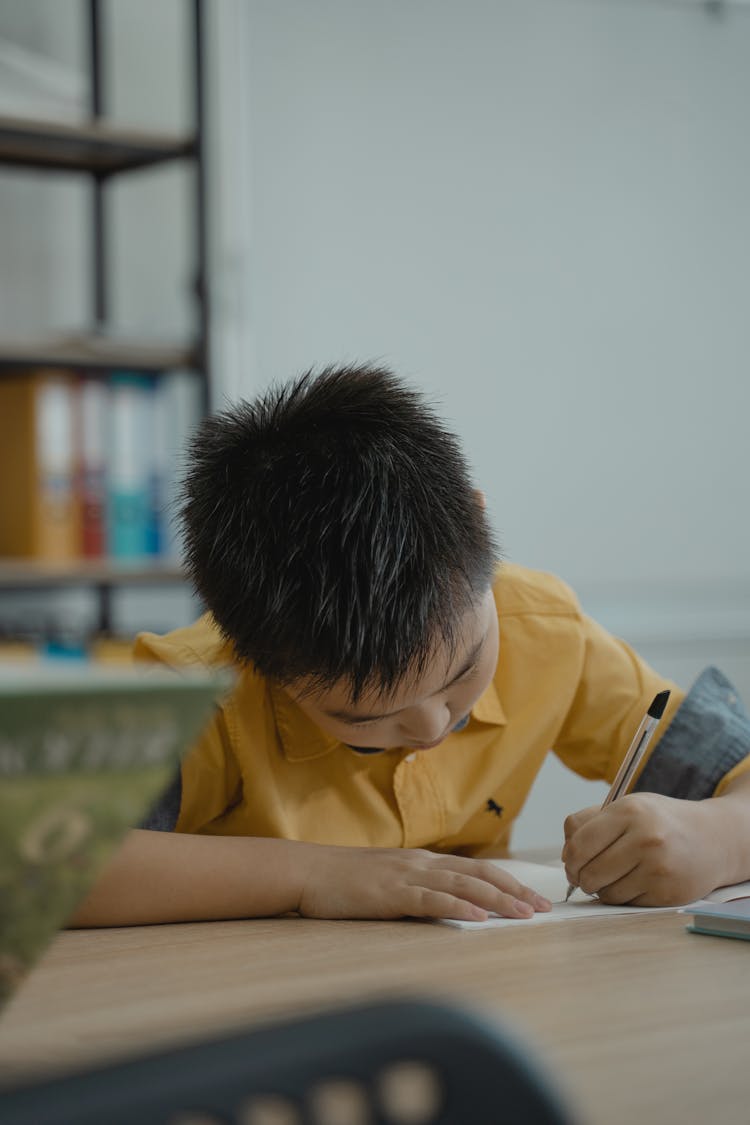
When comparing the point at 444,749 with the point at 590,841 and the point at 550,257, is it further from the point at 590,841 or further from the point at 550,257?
the point at 550,257

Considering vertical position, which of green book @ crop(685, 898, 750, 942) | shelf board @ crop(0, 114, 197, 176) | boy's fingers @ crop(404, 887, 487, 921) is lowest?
boy's fingers @ crop(404, 887, 487, 921)

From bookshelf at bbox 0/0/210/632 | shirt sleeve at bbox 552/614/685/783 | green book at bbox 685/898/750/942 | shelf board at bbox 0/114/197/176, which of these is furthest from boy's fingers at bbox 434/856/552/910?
shelf board at bbox 0/114/197/176

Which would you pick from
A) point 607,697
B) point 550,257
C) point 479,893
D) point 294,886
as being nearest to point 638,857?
point 479,893

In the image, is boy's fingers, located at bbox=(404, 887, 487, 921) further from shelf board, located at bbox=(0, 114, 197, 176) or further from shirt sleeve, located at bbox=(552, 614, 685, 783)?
shelf board, located at bbox=(0, 114, 197, 176)

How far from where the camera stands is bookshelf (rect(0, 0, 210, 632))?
7.47 ft

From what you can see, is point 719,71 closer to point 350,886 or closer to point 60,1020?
point 350,886

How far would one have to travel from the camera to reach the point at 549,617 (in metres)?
1.24

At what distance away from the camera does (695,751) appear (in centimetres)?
115

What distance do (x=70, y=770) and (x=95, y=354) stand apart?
2.02 m

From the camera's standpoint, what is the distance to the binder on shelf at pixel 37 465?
2.28 metres

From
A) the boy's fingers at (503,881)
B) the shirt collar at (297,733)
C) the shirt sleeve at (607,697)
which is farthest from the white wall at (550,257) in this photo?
the boy's fingers at (503,881)

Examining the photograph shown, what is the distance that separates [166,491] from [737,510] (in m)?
1.60

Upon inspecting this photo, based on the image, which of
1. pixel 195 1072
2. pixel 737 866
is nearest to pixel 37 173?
pixel 737 866

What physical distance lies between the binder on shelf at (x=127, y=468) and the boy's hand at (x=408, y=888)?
1.51 meters
